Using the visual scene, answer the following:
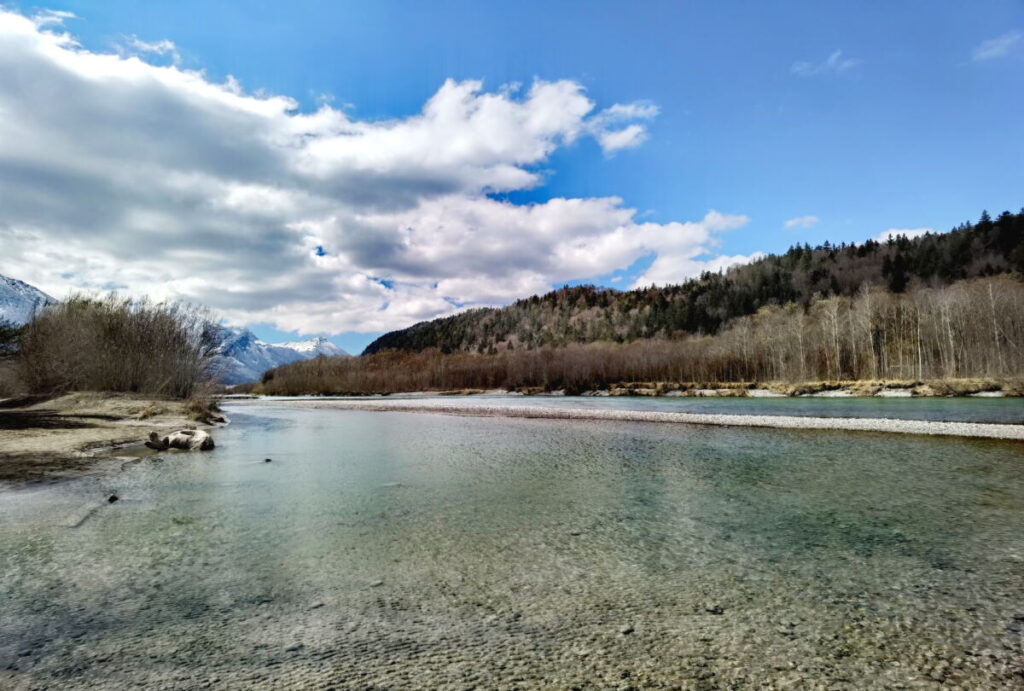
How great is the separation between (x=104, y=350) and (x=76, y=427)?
2042 centimetres

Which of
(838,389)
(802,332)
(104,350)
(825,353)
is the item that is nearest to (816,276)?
(802,332)

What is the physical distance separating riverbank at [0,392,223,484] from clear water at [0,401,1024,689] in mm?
2713

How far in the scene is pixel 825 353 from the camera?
83.8 metres

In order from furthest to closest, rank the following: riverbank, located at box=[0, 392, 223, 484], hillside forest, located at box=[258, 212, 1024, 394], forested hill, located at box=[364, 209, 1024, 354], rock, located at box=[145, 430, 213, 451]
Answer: forested hill, located at box=[364, 209, 1024, 354]
hillside forest, located at box=[258, 212, 1024, 394]
rock, located at box=[145, 430, 213, 451]
riverbank, located at box=[0, 392, 223, 484]

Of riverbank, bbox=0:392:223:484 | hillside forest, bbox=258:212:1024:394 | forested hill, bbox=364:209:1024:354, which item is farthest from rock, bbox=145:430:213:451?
forested hill, bbox=364:209:1024:354

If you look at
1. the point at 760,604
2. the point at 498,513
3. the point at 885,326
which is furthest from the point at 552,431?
the point at 885,326

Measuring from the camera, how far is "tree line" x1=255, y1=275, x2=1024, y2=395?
6919cm

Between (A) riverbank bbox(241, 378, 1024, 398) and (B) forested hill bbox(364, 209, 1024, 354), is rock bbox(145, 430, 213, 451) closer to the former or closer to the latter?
(A) riverbank bbox(241, 378, 1024, 398)

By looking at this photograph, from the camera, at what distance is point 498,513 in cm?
980

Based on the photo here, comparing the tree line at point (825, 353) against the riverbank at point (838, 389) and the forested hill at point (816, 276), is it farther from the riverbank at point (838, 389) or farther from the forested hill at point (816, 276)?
the forested hill at point (816, 276)

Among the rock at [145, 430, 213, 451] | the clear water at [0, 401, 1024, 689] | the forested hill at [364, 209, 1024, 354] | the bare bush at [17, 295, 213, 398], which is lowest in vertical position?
the clear water at [0, 401, 1024, 689]

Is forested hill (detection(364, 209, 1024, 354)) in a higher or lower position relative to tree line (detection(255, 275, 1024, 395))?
higher

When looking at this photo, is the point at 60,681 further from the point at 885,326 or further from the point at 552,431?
the point at 885,326

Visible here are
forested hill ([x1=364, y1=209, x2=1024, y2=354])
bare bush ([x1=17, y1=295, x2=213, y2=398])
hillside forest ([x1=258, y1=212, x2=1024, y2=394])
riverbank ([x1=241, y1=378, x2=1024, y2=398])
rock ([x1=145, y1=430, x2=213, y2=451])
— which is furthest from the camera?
forested hill ([x1=364, y1=209, x2=1024, y2=354])
